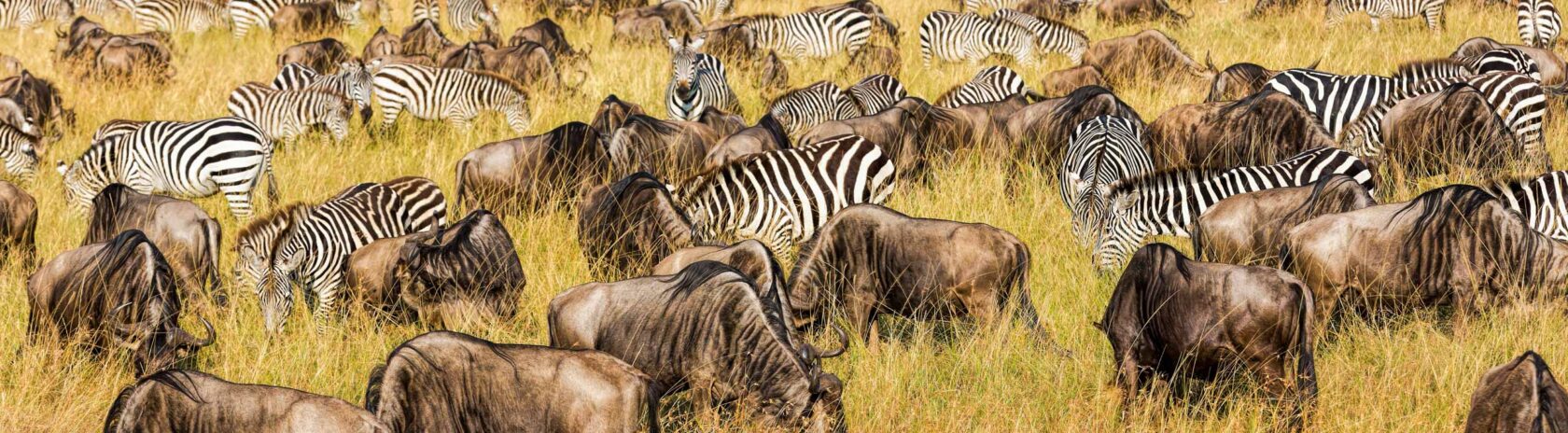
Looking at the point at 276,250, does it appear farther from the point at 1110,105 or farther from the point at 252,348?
the point at 1110,105

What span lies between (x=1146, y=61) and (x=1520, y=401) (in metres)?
9.99

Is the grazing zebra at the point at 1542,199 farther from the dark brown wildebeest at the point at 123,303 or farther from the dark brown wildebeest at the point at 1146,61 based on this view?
the dark brown wildebeest at the point at 123,303

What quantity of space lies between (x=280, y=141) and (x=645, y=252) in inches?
227

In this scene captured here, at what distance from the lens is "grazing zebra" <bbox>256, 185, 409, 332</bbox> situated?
745cm

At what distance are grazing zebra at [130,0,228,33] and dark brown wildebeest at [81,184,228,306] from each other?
1304cm

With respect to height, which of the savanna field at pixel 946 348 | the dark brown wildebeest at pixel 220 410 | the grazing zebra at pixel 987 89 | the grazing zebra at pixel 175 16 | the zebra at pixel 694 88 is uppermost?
the grazing zebra at pixel 175 16

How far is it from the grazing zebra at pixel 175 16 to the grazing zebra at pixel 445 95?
28.3 feet

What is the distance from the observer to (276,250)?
782cm

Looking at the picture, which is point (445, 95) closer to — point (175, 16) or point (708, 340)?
point (708, 340)

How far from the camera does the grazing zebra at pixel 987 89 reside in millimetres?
12992

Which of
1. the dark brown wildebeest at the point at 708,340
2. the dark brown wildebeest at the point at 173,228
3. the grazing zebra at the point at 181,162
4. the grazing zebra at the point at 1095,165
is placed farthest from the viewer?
the grazing zebra at the point at 181,162

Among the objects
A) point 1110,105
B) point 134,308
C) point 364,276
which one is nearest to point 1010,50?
point 1110,105

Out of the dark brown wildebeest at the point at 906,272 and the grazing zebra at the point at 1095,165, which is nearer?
the dark brown wildebeest at the point at 906,272

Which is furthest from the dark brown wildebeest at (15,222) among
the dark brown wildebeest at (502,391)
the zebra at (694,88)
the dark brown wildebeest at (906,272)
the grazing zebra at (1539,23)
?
the grazing zebra at (1539,23)
